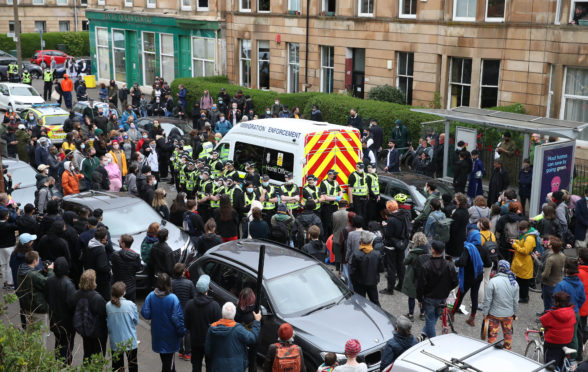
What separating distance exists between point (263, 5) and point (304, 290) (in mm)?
25056

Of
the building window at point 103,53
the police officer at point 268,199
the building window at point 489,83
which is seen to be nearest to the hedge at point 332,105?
the building window at point 489,83

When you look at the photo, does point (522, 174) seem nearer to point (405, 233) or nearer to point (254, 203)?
point (405, 233)

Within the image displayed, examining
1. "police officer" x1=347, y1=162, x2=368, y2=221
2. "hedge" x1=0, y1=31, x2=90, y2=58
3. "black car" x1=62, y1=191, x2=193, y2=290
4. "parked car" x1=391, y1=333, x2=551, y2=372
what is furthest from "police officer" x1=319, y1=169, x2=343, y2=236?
"hedge" x1=0, y1=31, x2=90, y2=58

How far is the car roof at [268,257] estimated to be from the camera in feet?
30.5

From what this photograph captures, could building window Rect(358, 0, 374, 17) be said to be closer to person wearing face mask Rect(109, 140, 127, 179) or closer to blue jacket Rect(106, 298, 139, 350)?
person wearing face mask Rect(109, 140, 127, 179)

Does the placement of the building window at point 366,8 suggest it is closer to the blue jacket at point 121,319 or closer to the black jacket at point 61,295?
the black jacket at point 61,295

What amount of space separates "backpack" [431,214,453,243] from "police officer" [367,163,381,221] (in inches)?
95.4

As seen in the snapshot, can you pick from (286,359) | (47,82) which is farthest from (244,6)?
(286,359)

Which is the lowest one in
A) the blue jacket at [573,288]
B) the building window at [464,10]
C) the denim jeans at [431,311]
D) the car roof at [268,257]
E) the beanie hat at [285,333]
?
the denim jeans at [431,311]

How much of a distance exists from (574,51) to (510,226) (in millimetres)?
11164

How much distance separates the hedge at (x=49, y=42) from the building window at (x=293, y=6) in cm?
3447

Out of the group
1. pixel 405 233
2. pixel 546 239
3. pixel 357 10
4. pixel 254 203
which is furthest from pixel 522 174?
pixel 357 10

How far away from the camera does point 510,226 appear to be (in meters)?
11.8

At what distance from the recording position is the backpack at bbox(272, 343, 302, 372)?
7.08 meters
